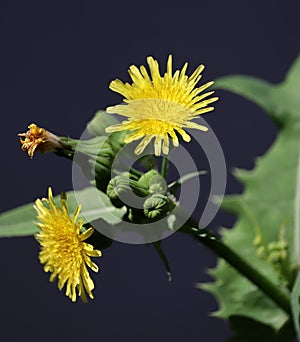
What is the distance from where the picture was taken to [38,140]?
0.67m

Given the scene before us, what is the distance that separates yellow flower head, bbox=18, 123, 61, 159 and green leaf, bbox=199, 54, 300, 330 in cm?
41

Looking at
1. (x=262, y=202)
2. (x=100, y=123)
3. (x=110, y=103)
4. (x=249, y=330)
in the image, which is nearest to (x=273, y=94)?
(x=262, y=202)

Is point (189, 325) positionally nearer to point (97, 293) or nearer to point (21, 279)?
point (97, 293)

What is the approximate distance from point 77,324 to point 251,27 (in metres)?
1.13

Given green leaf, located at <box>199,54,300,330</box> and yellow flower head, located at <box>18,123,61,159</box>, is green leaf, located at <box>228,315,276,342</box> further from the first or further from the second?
yellow flower head, located at <box>18,123,61,159</box>

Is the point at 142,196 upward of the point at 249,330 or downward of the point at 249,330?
upward

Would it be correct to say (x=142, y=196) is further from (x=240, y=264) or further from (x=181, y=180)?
(x=240, y=264)

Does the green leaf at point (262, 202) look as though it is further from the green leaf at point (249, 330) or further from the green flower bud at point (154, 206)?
the green flower bud at point (154, 206)

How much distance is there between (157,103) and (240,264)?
0.70 ft

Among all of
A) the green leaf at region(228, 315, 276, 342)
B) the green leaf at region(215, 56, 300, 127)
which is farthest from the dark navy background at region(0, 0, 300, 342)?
the green leaf at region(228, 315, 276, 342)

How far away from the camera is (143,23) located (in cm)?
215

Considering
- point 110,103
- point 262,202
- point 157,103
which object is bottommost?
point 262,202

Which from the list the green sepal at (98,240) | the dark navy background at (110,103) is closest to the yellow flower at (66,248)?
the green sepal at (98,240)

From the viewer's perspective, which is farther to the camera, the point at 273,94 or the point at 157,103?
the point at 273,94
